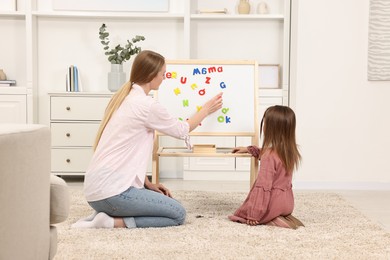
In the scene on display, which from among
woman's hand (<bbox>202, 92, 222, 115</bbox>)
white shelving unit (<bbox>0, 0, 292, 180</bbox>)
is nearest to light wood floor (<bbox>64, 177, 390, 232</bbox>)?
white shelving unit (<bbox>0, 0, 292, 180</bbox>)

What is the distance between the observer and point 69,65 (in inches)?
226

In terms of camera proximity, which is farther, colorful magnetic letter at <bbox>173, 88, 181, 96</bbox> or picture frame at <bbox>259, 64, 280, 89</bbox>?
picture frame at <bbox>259, 64, 280, 89</bbox>

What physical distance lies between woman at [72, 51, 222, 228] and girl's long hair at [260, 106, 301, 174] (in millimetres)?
477

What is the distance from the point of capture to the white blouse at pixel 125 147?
3.19 metres

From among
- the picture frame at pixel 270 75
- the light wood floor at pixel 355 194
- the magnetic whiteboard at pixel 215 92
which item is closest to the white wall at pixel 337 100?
the light wood floor at pixel 355 194

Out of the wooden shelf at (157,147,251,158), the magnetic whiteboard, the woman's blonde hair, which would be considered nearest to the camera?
the woman's blonde hair

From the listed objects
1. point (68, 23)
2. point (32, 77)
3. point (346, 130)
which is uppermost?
point (68, 23)

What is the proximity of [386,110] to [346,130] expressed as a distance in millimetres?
331

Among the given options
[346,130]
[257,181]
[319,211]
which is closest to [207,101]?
[257,181]

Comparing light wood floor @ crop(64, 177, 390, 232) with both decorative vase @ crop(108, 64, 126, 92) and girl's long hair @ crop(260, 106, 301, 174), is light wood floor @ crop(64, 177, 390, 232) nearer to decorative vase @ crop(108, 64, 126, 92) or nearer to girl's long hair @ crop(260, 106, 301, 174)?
girl's long hair @ crop(260, 106, 301, 174)

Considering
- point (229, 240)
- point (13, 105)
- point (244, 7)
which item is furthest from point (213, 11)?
point (229, 240)

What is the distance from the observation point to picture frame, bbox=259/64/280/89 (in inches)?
222

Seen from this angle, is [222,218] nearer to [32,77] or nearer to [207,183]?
[207,183]

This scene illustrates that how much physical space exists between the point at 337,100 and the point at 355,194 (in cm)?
73
